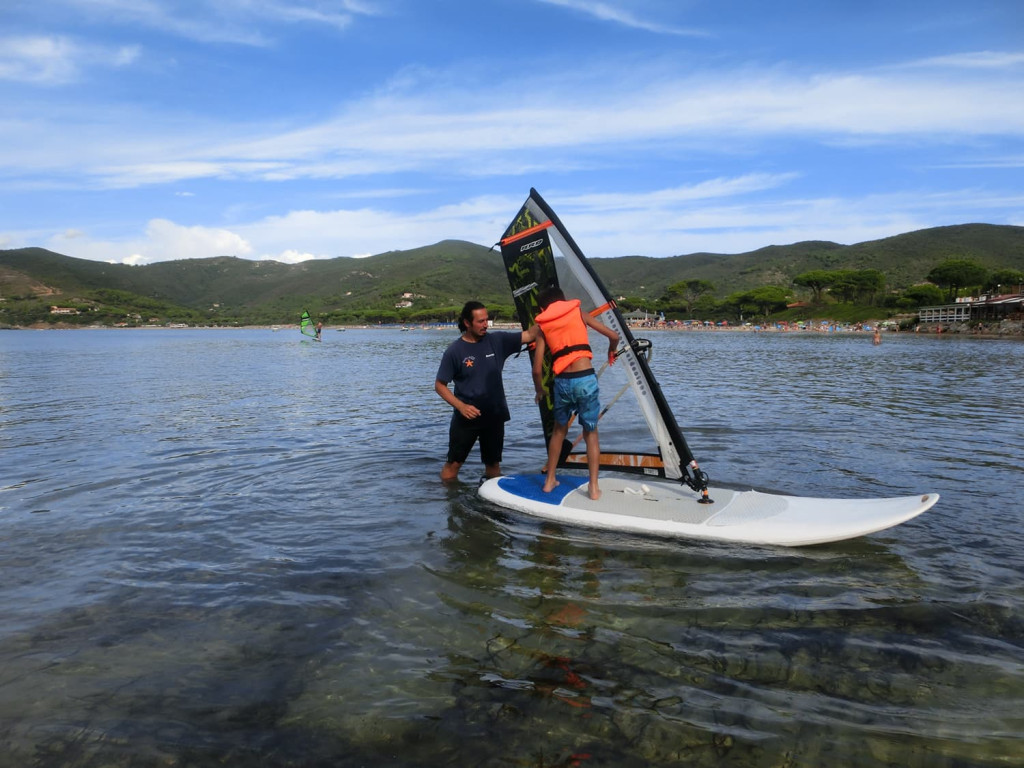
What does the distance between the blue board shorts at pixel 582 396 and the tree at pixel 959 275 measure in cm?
10859

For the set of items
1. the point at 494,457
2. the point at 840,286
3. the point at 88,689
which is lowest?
the point at 88,689

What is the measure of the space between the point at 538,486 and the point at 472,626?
3134 mm

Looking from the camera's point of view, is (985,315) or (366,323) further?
(366,323)

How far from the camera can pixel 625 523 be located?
22.5ft

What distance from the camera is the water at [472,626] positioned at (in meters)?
3.67

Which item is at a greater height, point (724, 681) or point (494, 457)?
point (494, 457)

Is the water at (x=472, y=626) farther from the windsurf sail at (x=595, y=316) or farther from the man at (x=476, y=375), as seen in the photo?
the windsurf sail at (x=595, y=316)

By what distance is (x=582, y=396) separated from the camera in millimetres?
7145

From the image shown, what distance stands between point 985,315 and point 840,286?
42.8 m

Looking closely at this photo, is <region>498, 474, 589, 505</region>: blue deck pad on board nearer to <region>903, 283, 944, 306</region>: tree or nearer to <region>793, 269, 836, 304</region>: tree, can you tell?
<region>903, 283, 944, 306</region>: tree

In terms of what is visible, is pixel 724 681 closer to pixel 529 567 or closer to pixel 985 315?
pixel 529 567

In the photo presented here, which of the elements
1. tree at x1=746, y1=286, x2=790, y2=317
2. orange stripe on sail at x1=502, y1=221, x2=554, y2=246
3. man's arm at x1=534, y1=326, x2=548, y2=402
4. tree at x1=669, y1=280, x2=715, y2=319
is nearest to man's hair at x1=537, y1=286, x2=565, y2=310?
man's arm at x1=534, y1=326, x2=548, y2=402

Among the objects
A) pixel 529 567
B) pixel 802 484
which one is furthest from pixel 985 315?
pixel 529 567

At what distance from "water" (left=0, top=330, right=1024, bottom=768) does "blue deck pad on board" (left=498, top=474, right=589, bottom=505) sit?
39 centimetres
